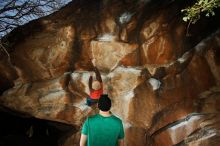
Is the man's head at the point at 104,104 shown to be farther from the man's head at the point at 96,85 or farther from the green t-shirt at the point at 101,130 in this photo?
the man's head at the point at 96,85

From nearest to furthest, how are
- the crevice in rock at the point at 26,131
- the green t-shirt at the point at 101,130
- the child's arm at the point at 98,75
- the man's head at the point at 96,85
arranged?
the green t-shirt at the point at 101,130 → the man's head at the point at 96,85 → the child's arm at the point at 98,75 → the crevice in rock at the point at 26,131

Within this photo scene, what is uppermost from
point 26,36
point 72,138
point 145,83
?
point 26,36

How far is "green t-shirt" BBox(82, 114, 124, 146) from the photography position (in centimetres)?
357

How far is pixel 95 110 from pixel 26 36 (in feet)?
9.99

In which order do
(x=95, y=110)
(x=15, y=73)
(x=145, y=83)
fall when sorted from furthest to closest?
Result: (x=15, y=73) → (x=95, y=110) → (x=145, y=83)

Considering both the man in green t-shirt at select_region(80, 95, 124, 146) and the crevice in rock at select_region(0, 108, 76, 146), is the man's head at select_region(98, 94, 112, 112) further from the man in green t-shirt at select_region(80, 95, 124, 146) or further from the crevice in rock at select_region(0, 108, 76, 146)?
the crevice in rock at select_region(0, 108, 76, 146)

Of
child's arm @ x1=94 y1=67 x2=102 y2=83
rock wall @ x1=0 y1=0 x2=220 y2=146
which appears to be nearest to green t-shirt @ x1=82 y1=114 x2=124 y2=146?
rock wall @ x1=0 y1=0 x2=220 y2=146

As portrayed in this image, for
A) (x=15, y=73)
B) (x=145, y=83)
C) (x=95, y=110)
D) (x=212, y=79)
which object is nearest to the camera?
(x=212, y=79)

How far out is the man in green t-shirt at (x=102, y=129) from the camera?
11.7 ft

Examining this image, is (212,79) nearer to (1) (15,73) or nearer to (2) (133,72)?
(2) (133,72)

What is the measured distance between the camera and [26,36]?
9.68 m

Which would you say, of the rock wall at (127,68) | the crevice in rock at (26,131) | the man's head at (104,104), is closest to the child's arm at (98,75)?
the rock wall at (127,68)

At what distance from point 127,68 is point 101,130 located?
5100 mm

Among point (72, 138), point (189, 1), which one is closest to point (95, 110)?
point (72, 138)
